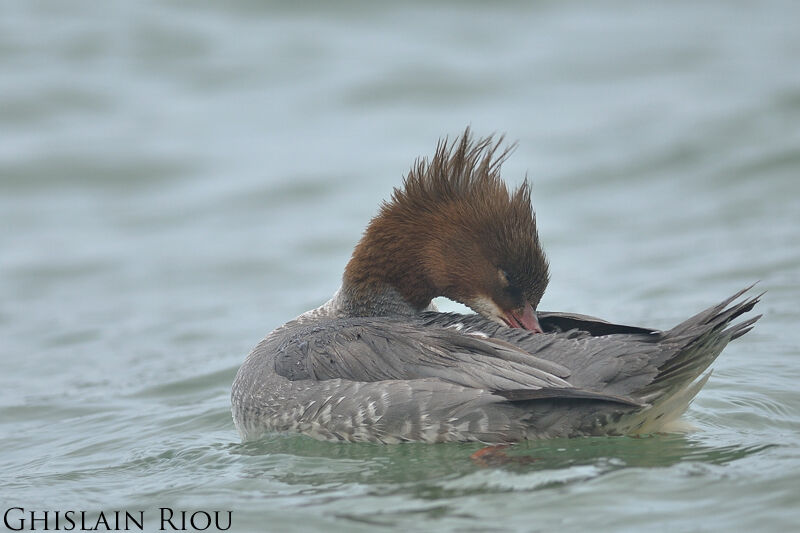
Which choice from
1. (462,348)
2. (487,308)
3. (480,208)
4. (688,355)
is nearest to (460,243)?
(480,208)

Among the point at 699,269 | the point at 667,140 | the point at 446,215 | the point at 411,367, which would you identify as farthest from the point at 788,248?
the point at 411,367

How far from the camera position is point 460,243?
6461mm

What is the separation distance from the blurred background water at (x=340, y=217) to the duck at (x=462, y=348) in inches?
6.3

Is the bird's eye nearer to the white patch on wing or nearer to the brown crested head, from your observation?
the brown crested head

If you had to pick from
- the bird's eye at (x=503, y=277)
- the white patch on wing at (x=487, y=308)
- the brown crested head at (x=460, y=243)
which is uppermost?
the brown crested head at (x=460, y=243)

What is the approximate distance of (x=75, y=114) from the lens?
1386 centimetres

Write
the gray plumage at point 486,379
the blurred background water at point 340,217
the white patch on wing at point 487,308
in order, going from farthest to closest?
1. the white patch on wing at point 487,308
2. the gray plumage at point 486,379
3. the blurred background water at point 340,217

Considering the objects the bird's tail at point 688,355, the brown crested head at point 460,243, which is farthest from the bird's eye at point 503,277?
the bird's tail at point 688,355

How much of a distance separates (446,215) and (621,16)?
9839 mm

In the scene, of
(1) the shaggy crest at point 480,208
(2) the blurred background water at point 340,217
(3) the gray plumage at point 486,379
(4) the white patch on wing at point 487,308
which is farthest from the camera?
(4) the white patch on wing at point 487,308

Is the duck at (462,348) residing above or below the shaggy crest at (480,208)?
below

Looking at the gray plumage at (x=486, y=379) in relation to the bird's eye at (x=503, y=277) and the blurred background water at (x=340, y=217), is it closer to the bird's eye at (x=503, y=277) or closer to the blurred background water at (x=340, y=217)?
the blurred background water at (x=340, y=217)

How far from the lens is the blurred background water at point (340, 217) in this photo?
536 cm

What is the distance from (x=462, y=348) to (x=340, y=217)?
624 cm
